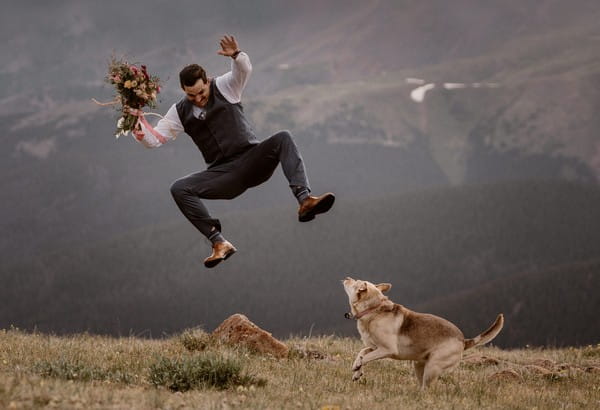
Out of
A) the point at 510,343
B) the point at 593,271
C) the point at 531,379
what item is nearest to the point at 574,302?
the point at 593,271

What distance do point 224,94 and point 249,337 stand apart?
435 cm

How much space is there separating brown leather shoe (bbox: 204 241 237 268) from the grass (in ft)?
4.12

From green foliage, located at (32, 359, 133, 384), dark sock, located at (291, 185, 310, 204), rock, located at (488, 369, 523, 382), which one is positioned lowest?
rock, located at (488, 369, 523, 382)

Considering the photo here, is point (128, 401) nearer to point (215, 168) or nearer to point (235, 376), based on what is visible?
point (235, 376)

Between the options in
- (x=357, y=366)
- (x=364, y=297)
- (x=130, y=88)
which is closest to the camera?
(x=357, y=366)

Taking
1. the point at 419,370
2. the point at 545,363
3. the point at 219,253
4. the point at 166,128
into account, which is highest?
the point at 166,128

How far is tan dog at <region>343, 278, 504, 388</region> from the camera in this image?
988cm

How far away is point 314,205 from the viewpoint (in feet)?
32.6

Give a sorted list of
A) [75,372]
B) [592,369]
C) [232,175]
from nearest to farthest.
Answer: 1. [75,372]
2. [232,175]
3. [592,369]

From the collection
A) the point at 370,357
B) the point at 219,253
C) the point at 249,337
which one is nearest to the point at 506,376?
the point at 370,357

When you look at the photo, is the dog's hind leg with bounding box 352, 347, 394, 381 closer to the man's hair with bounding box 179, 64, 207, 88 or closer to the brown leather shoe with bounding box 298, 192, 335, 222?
the brown leather shoe with bounding box 298, 192, 335, 222

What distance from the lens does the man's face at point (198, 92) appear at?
1021cm

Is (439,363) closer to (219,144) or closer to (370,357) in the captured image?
(370,357)

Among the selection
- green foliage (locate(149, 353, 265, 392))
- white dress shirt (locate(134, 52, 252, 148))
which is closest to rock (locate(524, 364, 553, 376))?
green foliage (locate(149, 353, 265, 392))
